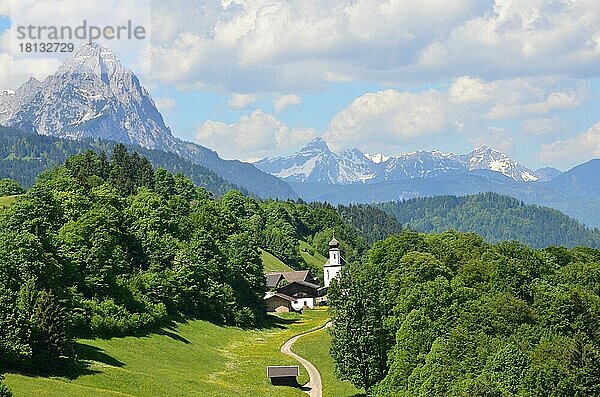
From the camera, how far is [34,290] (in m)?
58.0

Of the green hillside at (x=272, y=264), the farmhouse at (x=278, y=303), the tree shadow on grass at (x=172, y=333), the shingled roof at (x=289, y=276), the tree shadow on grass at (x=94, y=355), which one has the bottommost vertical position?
the farmhouse at (x=278, y=303)

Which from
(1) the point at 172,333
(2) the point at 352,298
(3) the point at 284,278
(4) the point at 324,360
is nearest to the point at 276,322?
(4) the point at 324,360

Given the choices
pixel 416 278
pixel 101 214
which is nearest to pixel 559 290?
pixel 416 278

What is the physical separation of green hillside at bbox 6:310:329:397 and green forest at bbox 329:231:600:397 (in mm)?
8498

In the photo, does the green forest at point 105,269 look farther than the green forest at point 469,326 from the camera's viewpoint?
Yes

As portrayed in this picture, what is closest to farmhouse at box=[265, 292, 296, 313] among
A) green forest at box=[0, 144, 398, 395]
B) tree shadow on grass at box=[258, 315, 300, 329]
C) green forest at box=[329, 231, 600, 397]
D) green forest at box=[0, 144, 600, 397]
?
tree shadow on grass at box=[258, 315, 300, 329]

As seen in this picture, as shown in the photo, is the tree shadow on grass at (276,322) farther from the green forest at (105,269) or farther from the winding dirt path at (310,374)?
the winding dirt path at (310,374)

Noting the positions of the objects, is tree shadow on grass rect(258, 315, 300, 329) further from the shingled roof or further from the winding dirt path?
Result: the shingled roof

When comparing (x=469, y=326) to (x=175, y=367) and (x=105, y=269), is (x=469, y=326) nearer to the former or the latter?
(x=175, y=367)

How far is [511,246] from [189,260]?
131ft

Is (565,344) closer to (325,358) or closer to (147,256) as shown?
(325,358)

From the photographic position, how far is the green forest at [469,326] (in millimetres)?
48375

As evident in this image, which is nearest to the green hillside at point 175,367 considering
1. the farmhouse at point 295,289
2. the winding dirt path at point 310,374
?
the winding dirt path at point 310,374

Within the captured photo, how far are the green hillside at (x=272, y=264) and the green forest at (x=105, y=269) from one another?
125 feet
